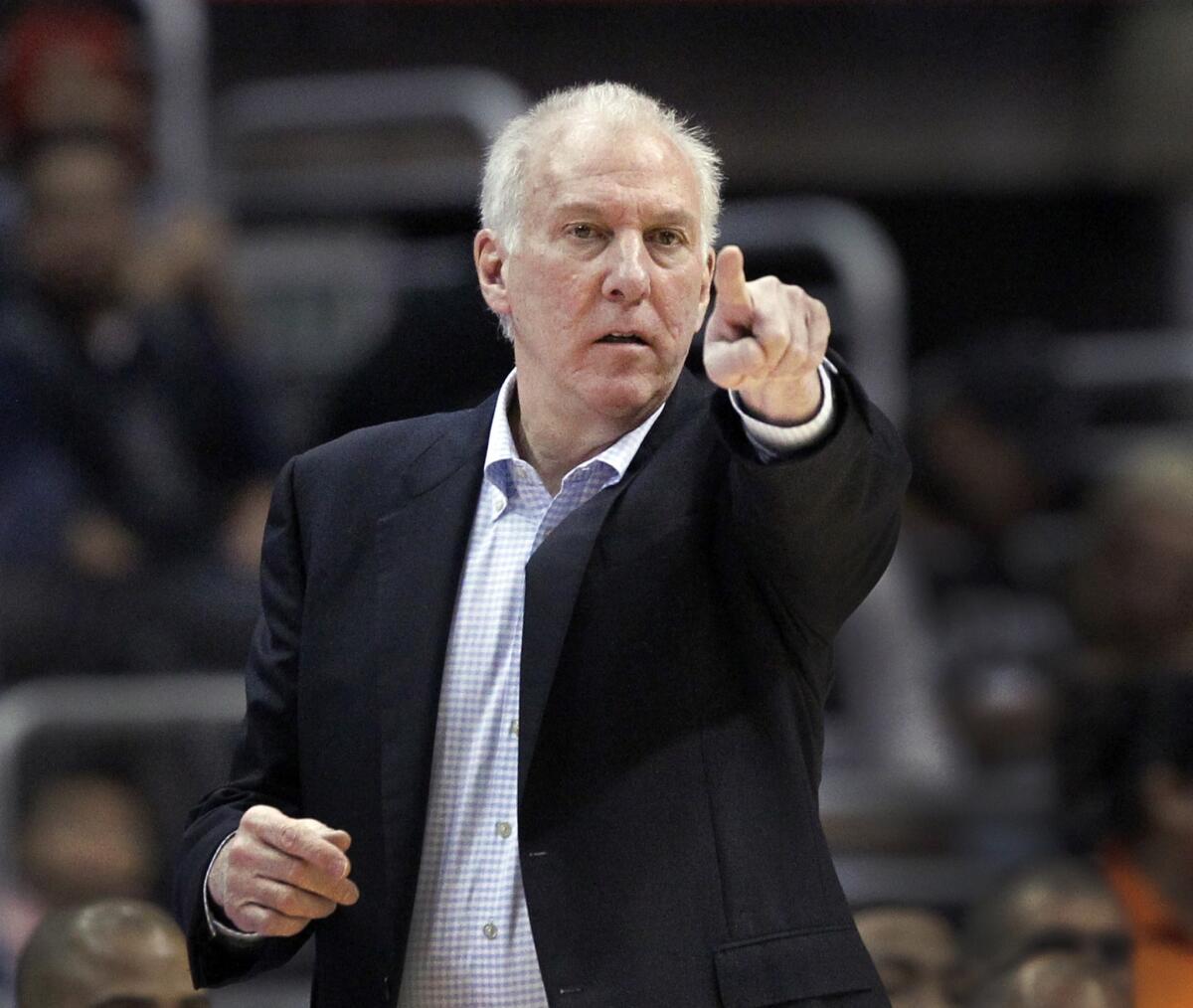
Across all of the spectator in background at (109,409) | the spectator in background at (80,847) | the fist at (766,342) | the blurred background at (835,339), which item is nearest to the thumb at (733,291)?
the fist at (766,342)

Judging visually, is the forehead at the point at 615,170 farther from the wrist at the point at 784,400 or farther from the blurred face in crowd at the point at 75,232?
the blurred face in crowd at the point at 75,232

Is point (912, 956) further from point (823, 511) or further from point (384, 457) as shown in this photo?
point (823, 511)

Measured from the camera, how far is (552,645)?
2094 mm

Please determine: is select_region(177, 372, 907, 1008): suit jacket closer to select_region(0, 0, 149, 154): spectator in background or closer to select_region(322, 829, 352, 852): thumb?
select_region(322, 829, 352, 852): thumb

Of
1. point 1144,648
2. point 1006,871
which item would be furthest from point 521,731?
point 1144,648

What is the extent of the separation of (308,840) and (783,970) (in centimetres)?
46

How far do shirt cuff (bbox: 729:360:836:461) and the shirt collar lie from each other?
0.73 ft

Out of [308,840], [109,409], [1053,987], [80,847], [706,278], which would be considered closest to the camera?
[308,840]

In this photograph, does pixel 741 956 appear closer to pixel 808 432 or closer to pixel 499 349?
pixel 808 432

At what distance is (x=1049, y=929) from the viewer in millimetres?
3730

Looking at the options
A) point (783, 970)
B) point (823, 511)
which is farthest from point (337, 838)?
point (823, 511)

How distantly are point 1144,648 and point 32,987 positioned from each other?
10.2ft

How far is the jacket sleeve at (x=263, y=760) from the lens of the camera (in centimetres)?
221

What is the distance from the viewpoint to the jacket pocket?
2020 mm
